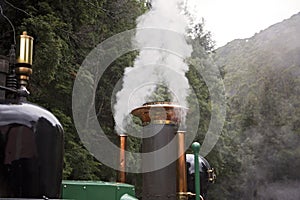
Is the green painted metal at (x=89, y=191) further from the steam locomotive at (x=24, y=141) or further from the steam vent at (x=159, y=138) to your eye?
the steam locomotive at (x=24, y=141)

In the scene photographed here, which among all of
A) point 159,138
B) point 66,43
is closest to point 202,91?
point 66,43

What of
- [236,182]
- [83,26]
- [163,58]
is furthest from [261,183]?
[163,58]

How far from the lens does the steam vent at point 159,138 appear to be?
2.99 metres

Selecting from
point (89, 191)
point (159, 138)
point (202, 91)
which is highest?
point (202, 91)

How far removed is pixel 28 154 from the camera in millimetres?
1854

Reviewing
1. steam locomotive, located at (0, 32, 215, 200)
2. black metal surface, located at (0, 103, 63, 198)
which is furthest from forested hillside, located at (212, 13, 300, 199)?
black metal surface, located at (0, 103, 63, 198)

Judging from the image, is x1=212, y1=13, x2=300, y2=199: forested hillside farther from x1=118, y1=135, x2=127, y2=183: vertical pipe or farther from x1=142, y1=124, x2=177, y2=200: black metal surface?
x1=142, y1=124, x2=177, y2=200: black metal surface

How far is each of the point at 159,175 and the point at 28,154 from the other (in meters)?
1.31

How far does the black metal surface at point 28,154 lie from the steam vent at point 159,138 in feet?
3.66

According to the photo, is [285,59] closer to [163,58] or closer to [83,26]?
[83,26]

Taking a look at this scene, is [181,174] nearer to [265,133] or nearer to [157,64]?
[157,64]

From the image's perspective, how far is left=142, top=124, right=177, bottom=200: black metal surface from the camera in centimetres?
298

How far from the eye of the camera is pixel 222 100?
16578 mm

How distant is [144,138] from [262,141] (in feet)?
62.6
